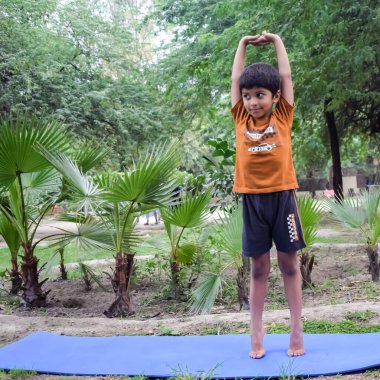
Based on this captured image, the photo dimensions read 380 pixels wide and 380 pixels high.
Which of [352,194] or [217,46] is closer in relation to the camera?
[352,194]

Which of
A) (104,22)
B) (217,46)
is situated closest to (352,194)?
(217,46)

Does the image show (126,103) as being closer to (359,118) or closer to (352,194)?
(359,118)

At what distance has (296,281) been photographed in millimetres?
3172

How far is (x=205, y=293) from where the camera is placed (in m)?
5.02

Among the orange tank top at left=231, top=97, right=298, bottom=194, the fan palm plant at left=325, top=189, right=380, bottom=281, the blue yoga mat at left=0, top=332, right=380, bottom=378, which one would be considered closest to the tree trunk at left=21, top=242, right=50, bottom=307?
the blue yoga mat at left=0, top=332, right=380, bottom=378

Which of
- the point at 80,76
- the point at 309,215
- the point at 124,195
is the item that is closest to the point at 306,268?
the point at 309,215

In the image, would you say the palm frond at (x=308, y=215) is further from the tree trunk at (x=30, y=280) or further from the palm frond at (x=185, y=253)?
the tree trunk at (x=30, y=280)

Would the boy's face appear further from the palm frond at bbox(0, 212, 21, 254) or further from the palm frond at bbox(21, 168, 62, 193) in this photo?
the palm frond at bbox(0, 212, 21, 254)

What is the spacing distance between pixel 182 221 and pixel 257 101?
2472 millimetres

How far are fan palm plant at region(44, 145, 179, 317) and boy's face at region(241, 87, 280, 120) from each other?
66.1 inches

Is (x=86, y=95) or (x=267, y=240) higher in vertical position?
(x=86, y=95)

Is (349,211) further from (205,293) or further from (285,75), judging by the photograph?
(285,75)

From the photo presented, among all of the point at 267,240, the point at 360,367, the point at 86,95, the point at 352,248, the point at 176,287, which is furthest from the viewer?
the point at 86,95

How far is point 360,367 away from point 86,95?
15752 millimetres
